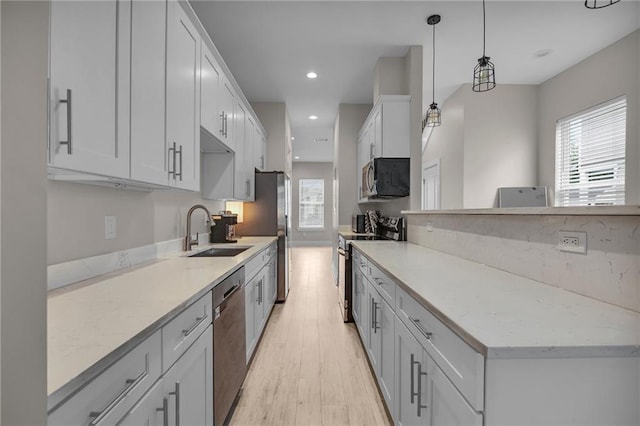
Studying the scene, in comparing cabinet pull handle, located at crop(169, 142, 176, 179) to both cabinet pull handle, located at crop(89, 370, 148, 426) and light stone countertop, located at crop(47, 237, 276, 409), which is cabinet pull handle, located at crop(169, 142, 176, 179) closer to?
light stone countertop, located at crop(47, 237, 276, 409)

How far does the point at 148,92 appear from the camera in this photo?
1406 mm

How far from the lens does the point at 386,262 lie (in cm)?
185

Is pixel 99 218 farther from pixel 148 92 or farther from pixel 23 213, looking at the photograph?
pixel 23 213

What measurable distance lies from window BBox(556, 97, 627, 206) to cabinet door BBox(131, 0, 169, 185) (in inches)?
191

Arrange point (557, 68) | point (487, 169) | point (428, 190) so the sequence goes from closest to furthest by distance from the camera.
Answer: point (557, 68), point (487, 169), point (428, 190)

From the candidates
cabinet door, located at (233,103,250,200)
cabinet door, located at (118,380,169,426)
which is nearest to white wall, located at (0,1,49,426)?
cabinet door, located at (118,380,169,426)

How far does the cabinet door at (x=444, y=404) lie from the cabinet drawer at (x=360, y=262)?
4.45ft

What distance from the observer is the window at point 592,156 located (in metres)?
3.61

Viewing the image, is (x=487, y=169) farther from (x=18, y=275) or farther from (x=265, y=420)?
(x=18, y=275)

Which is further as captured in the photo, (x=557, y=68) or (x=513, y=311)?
(x=557, y=68)

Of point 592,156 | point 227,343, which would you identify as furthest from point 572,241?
point 592,156

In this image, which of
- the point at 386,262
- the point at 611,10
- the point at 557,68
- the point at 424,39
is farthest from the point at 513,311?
the point at 557,68

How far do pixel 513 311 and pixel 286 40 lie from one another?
11.0 feet

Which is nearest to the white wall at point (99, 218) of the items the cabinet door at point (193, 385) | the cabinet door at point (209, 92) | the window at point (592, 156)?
the cabinet door at point (209, 92)
